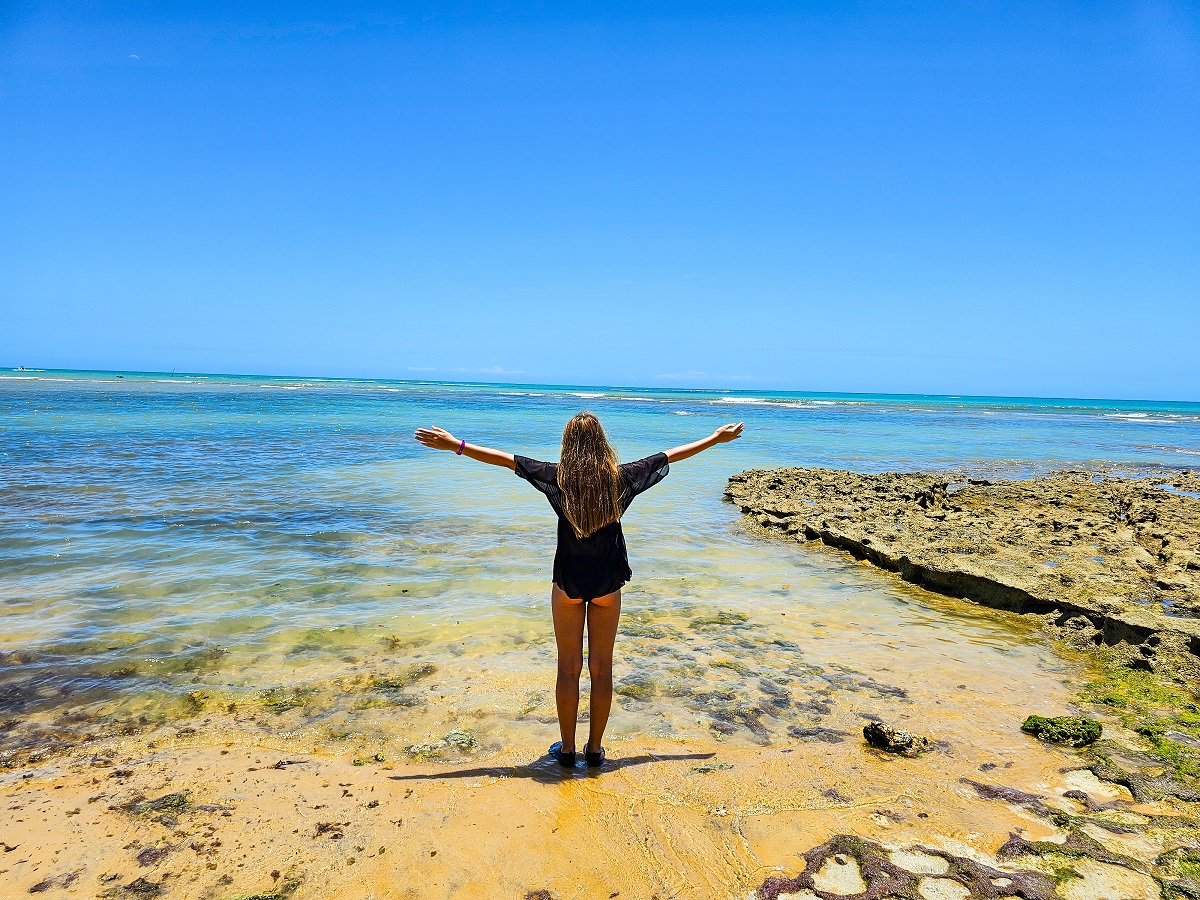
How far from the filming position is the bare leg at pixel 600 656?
391cm

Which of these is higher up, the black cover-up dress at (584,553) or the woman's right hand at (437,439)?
the woman's right hand at (437,439)

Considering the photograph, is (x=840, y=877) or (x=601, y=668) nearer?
(x=840, y=877)

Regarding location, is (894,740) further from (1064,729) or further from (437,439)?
(437,439)

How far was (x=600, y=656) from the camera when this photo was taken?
4.00 metres

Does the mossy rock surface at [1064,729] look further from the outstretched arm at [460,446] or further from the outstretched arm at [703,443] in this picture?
the outstretched arm at [460,446]

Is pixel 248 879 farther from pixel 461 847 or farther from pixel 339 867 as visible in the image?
pixel 461 847

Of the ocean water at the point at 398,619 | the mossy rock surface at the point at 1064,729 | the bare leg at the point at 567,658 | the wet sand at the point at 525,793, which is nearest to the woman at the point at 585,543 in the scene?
the bare leg at the point at 567,658

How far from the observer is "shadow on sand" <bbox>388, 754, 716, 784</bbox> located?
12.5 feet

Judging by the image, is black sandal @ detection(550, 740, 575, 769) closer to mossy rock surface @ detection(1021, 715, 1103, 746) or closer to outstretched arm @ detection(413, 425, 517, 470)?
outstretched arm @ detection(413, 425, 517, 470)

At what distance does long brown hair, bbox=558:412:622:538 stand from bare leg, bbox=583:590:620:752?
46 cm

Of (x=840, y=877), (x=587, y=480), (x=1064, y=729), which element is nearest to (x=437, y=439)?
(x=587, y=480)

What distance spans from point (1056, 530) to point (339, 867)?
37.7ft

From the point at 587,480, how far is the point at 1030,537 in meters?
9.11

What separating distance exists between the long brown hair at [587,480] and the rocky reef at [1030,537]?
4939mm
